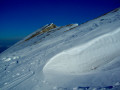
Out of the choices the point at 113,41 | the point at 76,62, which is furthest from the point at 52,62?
the point at 113,41

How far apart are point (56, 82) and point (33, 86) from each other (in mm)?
485

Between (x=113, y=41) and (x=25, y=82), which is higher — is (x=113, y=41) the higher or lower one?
the higher one

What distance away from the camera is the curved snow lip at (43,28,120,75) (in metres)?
2.40

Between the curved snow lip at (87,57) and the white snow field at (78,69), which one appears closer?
the white snow field at (78,69)

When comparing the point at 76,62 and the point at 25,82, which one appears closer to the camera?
the point at 25,82

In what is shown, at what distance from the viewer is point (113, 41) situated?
2.56m

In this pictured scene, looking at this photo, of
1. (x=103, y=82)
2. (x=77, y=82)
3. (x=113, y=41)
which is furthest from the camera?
(x=113, y=41)

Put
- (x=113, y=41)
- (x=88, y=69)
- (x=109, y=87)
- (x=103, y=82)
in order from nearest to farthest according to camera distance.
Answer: (x=109, y=87) → (x=103, y=82) → (x=88, y=69) → (x=113, y=41)

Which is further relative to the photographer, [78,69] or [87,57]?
[87,57]

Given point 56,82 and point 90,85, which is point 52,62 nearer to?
point 56,82

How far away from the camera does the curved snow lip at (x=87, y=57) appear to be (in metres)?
2.40

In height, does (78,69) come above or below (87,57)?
below

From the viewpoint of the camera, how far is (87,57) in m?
2.52

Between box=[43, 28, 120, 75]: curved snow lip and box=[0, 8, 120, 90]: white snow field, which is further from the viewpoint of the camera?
box=[43, 28, 120, 75]: curved snow lip
